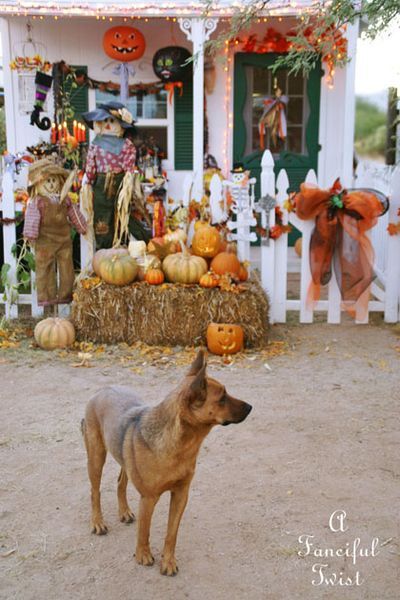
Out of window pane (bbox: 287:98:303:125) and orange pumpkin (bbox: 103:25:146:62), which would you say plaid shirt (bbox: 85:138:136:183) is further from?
window pane (bbox: 287:98:303:125)

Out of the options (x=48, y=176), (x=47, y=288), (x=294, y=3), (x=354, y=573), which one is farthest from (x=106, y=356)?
(x=294, y=3)

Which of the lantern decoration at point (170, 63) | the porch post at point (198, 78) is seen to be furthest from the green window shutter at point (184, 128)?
the porch post at point (198, 78)

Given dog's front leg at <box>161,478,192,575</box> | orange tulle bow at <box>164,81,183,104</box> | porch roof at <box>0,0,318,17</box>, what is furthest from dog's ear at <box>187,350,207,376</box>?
orange tulle bow at <box>164,81,183,104</box>

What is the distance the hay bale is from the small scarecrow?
0.55 metres

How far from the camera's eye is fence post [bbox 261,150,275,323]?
6.96m

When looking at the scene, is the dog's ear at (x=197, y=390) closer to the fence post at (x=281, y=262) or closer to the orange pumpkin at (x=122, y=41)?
the fence post at (x=281, y=262)

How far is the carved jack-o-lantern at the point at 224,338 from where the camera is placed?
243 inches

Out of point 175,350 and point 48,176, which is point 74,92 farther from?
point 175,350

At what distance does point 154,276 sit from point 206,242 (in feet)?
2.13

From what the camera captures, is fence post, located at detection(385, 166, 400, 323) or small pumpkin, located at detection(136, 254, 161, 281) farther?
fence post, located at detection(385, 166, 400, 323)

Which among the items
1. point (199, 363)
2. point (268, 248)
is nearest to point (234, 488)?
point (199, 363)

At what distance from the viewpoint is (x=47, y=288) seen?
23.1 ft

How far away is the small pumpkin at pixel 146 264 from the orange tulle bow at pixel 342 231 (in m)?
1.61

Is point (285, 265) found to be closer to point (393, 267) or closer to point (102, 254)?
point (393, 267)
